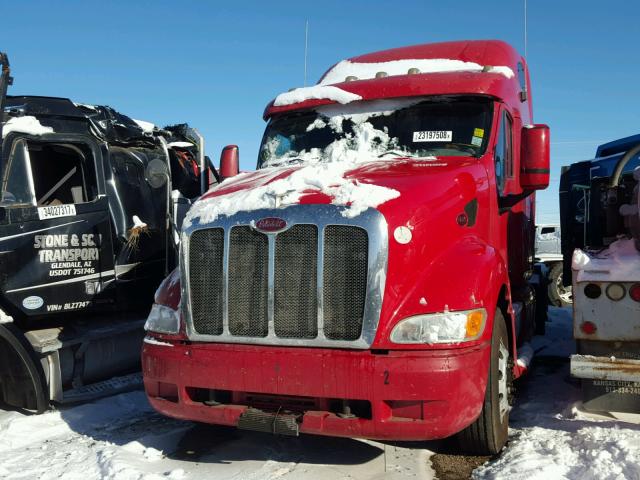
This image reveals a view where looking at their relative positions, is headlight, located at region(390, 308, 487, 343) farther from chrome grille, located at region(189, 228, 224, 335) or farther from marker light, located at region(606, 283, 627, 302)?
marker light, located at region(606, 283, 627, 302)

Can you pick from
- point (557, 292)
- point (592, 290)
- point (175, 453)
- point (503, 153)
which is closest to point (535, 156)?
point (503, 153)

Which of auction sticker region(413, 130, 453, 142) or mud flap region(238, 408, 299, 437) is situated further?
auction sticker region(413, 130, 453, 142)

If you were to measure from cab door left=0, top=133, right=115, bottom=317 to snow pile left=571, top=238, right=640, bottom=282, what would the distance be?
4.42 m

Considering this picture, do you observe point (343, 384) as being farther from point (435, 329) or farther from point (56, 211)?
point (56, 211)

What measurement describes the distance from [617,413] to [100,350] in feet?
15.9

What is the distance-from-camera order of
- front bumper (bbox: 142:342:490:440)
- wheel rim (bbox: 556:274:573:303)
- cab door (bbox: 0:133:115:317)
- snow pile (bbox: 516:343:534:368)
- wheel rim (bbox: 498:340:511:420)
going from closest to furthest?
front bumper (bbox: 142:342:490:440) → wheel rim (bbox: 498:340:511:420) → snow pile (bbox: 516:343:534:368) → cab door (bbox: 0:133:115:317) → wheel rim (bbox: 556:274:573:303)

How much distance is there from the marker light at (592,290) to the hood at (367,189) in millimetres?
1080

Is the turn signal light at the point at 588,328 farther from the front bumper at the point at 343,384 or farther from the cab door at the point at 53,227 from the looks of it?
the cab door at the point at 53,227

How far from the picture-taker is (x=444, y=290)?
152 inches

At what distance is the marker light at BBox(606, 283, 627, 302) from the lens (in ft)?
14.9

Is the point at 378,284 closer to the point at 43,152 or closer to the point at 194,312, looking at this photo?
the point at 194,312

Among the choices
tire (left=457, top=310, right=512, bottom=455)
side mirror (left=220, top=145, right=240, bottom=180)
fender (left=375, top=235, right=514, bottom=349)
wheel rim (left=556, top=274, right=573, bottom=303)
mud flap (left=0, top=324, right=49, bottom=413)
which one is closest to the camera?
fender (left=375, top=235, right=514, bottom=349)

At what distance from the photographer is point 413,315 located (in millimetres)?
3805

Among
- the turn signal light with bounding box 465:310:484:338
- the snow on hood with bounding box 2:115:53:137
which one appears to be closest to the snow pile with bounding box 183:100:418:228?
the turn signal light with bounding box 465:310:484:338
